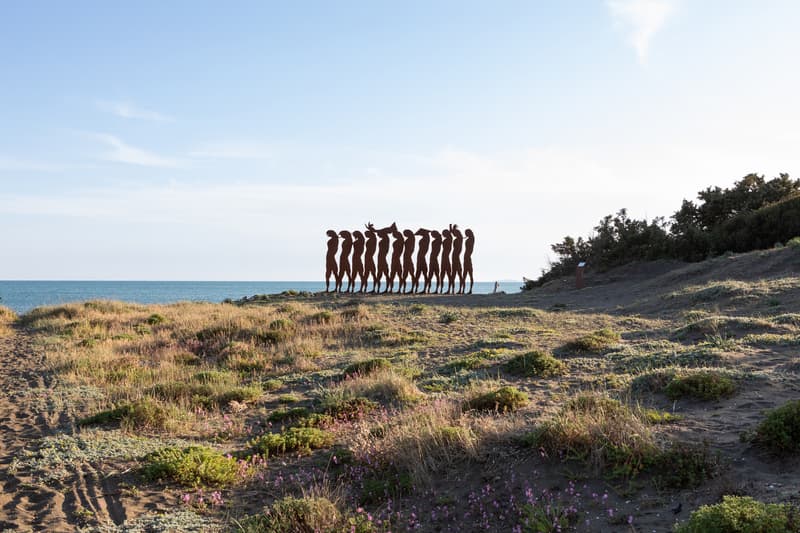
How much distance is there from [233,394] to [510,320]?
→ 1063cm

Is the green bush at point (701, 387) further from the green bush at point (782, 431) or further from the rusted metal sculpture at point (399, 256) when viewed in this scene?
the rusted metal sculpture at point (399, 256)

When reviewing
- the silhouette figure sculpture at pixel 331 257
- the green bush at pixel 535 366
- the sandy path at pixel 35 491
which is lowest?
the sandy path at pixel 35 491

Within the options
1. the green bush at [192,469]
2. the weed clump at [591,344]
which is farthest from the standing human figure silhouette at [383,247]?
the green bush at [192,469]

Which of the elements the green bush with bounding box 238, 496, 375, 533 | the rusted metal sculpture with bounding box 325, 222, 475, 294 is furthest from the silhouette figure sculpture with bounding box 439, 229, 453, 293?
the green bush with bounding box 238, 496, 375, 533

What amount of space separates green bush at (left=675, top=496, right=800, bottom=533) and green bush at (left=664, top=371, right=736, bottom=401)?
3.36 metres

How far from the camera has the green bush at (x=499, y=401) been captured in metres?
7.75

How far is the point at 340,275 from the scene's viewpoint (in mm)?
30234

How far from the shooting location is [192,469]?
20.0 feet

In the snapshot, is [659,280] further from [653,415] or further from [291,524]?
[291,524]

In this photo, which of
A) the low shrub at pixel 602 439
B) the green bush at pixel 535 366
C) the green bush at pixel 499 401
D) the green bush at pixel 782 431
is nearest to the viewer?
the green bush at pixel 782 431

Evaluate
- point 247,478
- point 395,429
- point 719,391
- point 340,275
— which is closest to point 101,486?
point 247,478

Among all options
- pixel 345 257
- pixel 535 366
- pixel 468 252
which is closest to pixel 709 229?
pixel 468 252

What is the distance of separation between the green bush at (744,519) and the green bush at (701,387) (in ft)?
11.0

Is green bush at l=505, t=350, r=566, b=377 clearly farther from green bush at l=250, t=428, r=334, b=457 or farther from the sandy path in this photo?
the sandy path
